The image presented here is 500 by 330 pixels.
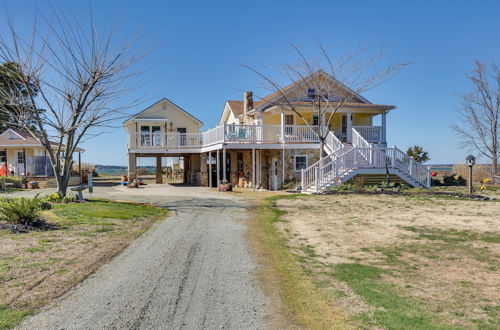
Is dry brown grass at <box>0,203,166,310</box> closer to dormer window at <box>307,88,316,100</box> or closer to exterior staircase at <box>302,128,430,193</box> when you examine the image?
exterior staircase at <box>302,128,430,193</box>

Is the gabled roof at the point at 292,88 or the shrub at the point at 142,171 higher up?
the gabled roof at the point at 292,88

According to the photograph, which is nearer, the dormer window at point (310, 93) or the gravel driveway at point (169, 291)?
the gravel driveway at point (169, 291)

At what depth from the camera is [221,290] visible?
5.68m

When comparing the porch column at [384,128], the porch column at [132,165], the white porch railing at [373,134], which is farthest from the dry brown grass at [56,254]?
the porch column at [384,128]

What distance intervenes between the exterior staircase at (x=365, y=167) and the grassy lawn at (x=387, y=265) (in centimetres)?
591

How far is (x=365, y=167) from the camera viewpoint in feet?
65.0

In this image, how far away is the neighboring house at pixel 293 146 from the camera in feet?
65.8

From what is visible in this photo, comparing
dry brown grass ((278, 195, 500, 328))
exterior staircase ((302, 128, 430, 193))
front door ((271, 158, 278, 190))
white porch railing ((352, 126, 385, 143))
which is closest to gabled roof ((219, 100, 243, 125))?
front door ((271, 158, 278, 190))

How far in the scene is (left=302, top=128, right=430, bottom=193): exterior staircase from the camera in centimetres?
1939

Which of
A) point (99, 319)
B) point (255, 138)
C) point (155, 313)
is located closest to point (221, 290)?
point (155, 313)

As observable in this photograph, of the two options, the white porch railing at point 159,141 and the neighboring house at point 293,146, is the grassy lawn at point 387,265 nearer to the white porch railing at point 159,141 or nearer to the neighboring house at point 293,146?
the neighboring house at point 293,146

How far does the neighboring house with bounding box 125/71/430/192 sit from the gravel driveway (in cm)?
1152

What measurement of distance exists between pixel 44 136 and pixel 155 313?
12120mm

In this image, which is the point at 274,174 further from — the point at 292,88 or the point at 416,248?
the point at 416,248
